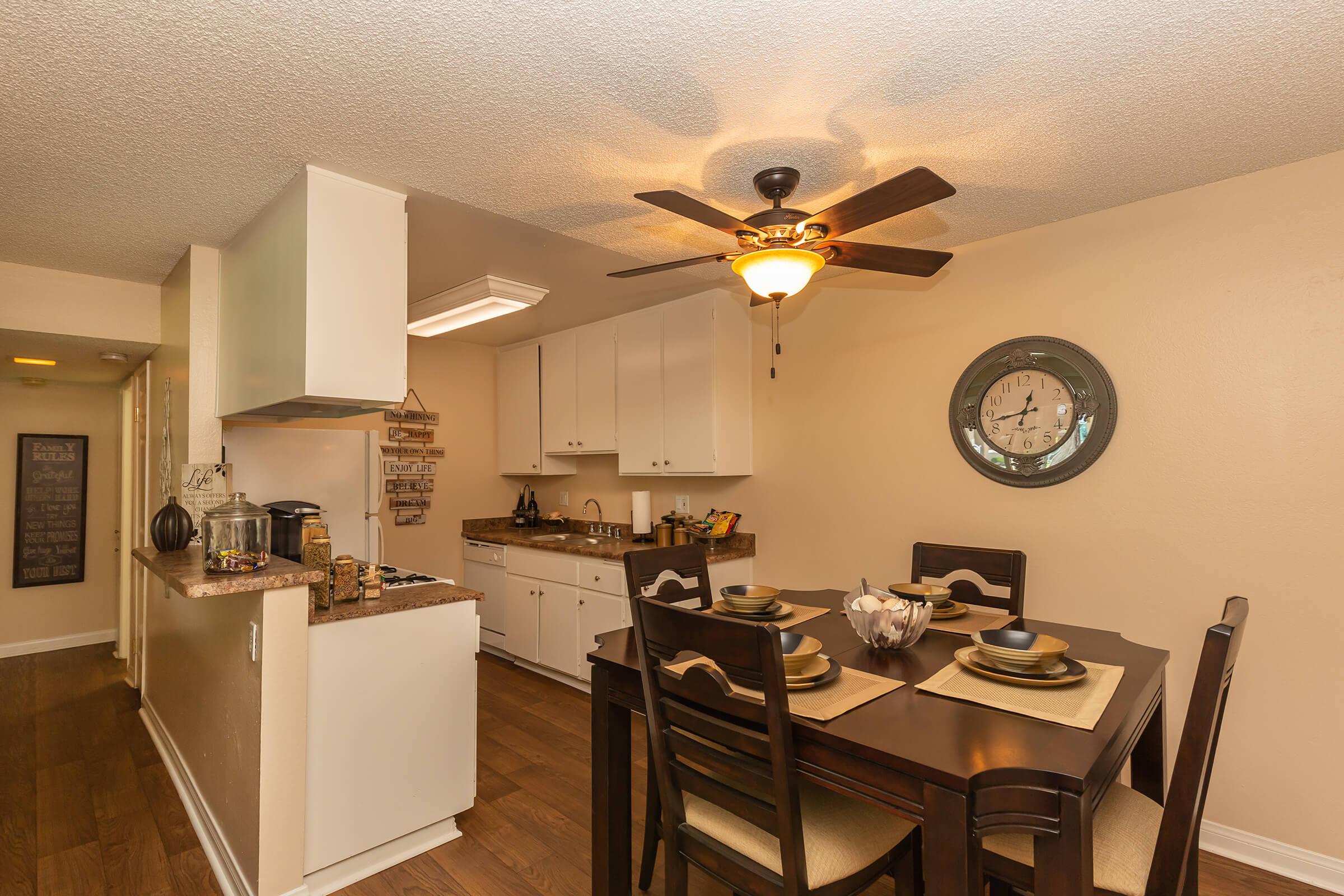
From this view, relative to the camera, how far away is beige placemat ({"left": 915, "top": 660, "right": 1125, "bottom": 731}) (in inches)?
54.5

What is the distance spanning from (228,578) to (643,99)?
5.92 feet

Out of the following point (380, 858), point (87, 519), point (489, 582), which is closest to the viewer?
point (380, 858)

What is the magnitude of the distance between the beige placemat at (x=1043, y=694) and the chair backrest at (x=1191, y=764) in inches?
6.1

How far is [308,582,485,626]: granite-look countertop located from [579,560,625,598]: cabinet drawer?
1184mm

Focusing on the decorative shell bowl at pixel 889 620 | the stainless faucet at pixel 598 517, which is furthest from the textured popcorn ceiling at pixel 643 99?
the stainless faucet at pixel 598 517

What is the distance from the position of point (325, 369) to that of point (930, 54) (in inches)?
76.5

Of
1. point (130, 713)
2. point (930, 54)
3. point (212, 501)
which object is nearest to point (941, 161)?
point (930, 54)

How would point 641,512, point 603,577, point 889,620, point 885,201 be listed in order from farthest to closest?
point 641,512 → point 603,577 → point 889,620 → point 885,201

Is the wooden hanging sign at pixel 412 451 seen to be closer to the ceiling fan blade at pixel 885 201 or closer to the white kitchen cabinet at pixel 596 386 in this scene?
the white kitchen cabinet at pixel 596 386

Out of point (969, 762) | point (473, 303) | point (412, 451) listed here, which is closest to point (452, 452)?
point (412, 451)

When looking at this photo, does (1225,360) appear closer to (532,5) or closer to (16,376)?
(532,5)

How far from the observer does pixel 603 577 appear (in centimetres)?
378

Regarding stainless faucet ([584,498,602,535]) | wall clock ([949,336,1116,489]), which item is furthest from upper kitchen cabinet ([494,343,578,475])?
wall clock ([949,336,1116,489])

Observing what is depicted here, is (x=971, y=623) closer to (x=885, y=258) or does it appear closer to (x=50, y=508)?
(x=885, y=258)
